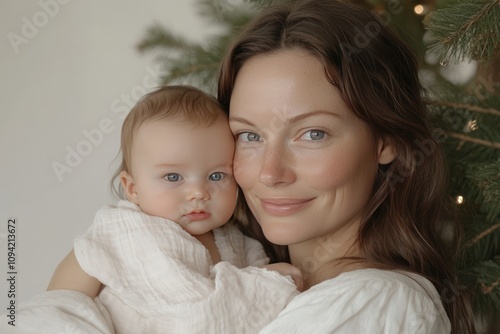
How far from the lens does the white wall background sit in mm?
3076

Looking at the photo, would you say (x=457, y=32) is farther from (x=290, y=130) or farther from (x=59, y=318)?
(x=59, y=318)

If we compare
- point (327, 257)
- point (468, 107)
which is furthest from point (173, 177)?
point (468, 107)

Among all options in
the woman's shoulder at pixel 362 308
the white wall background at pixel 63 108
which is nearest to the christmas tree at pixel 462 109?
the woman's shoulder at pixel 362 308

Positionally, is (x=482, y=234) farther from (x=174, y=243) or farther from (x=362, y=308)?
(x=174, y=243)

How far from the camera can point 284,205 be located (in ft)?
5.28

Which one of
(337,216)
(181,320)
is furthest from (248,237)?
(181,320)

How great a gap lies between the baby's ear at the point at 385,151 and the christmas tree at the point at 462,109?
A: 9.3 inches

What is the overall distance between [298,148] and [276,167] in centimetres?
7

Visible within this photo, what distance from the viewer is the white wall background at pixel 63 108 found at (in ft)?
10.1

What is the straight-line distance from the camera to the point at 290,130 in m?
1.56

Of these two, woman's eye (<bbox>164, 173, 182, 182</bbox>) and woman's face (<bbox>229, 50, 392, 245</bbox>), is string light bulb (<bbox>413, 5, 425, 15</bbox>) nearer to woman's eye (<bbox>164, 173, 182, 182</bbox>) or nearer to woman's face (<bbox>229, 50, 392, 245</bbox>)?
woman's face (<bbox>229, 50, 392, 245</bbox>)

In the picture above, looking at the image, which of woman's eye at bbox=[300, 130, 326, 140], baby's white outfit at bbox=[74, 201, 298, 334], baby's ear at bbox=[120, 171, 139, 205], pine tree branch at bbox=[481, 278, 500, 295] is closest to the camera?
baby's white outfit at bbox=[74, 201, 298, 334]

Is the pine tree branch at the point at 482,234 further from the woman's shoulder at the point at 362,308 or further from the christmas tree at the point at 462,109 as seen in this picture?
the woman's shoulder at the point at 362,308

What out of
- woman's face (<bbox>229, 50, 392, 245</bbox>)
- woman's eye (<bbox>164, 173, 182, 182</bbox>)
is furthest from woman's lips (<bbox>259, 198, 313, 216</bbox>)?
woman's eye (<bbox>164, 173, 182, 182</bbox>)
